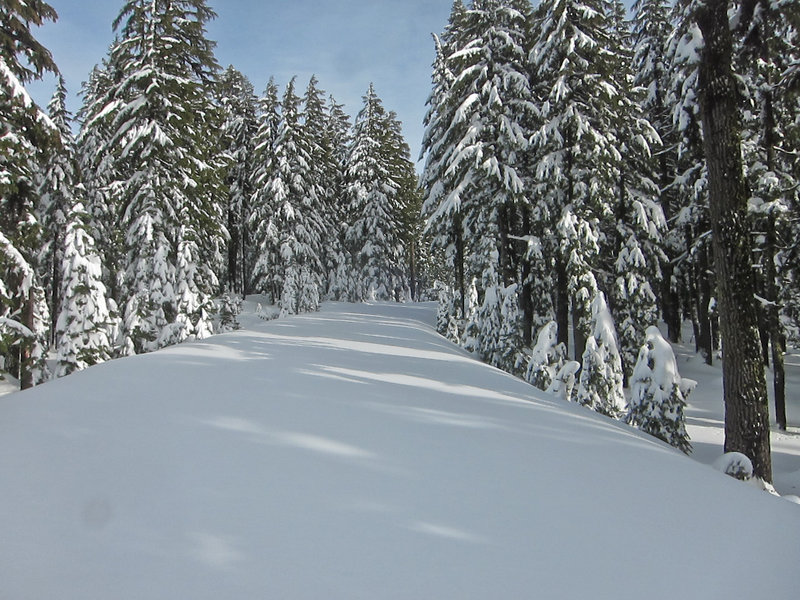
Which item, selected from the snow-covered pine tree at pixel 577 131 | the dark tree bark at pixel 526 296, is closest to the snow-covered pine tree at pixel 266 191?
the dark tree bark at pixel 526 296

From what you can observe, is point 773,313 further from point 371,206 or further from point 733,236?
point 371,206

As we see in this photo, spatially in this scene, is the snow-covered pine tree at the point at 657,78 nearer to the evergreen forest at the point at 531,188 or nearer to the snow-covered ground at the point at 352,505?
the evergreen forest at the point at 531,188

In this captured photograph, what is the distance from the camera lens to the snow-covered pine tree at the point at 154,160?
51.0 feet

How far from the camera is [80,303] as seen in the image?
16969 millimetres

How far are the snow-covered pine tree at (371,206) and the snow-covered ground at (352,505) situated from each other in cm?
3276

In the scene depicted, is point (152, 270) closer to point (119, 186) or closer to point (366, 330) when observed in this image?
point (119, 186)

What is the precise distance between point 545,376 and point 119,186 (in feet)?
51.6

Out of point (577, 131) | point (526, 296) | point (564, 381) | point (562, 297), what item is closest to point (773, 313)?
point (562, 297)

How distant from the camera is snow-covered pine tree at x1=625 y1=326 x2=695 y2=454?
950cm

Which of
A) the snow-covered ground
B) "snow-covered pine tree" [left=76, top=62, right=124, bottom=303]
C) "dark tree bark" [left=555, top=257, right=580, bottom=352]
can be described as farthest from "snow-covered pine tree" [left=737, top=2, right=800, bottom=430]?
"snow-covered pine tree" [left=76, top=62, right=124, bottom=303]

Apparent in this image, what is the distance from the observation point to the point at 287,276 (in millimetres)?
29312

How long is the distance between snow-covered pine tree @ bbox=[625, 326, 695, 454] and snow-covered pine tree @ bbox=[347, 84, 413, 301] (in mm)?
29106

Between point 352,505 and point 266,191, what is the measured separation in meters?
30.0

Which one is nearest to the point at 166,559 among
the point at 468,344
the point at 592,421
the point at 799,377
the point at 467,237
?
the point at 592,421
